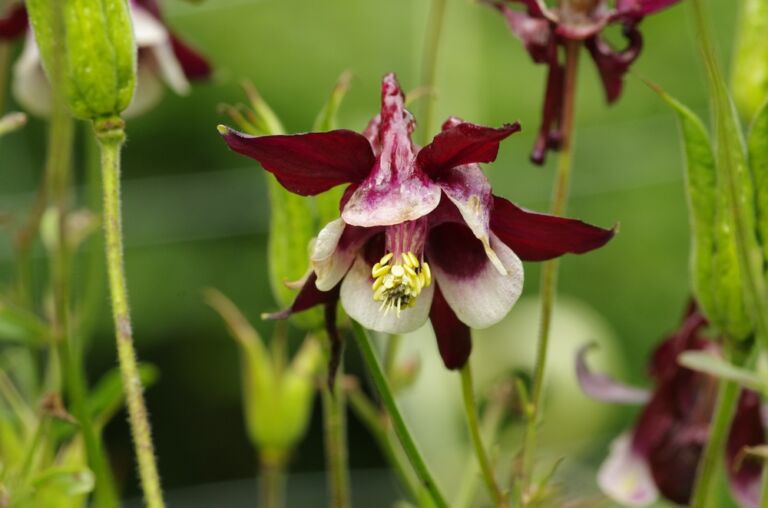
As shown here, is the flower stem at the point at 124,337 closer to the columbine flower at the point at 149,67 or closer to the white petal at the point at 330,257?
the white petal at the point at 330,257

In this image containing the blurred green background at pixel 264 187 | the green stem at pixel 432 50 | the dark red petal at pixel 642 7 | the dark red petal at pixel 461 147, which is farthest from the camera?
Result: the blurred green background at pixel 264 187

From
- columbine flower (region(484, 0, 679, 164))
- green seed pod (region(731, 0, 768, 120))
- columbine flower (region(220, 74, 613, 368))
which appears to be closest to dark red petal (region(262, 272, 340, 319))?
columbine flower (region(220, 74, 613, 368))

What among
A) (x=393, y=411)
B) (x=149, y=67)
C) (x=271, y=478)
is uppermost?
(x=149, y=67)

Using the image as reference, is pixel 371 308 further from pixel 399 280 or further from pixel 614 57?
pixel 614 57

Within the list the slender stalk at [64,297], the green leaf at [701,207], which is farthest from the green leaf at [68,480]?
the green leaf at [701,207]

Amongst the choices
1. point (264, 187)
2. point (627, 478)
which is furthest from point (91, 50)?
point (264, 187)

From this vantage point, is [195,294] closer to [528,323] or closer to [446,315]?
[528,323]
